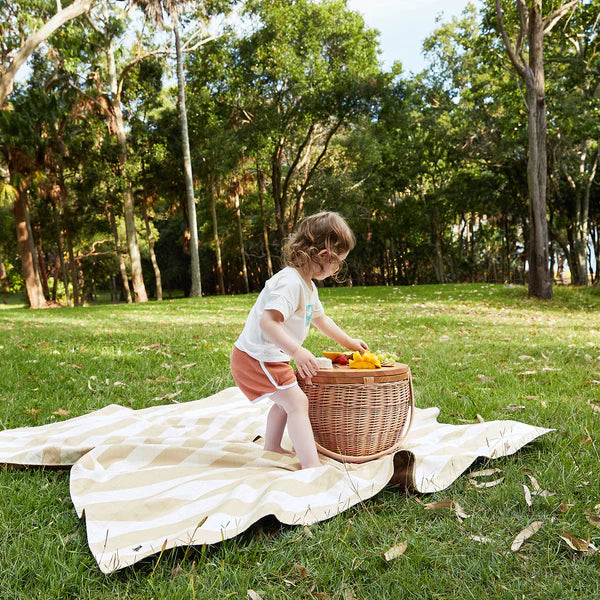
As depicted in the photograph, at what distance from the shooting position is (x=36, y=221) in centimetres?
2709

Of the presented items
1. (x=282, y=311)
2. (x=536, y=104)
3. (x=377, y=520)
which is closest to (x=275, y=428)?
(x=282, y=311)

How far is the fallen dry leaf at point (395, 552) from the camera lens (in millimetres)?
1937

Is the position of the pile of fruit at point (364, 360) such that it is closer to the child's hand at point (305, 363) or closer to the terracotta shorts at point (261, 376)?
the child's hand at point (305, 363)

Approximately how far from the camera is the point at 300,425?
276 centimetres

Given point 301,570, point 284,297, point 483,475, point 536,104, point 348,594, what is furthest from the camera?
point 536,104

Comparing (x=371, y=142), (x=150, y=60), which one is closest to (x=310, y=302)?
(x=371, y=142)

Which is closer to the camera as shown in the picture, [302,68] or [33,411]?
[33,411]

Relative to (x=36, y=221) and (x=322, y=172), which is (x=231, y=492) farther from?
(x=36, y=221)

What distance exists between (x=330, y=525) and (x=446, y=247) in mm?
30194

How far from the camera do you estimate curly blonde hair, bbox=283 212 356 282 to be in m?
3.03

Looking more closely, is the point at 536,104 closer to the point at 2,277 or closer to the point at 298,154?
the point at 298,154

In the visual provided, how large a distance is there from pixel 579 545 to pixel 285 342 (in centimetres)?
161

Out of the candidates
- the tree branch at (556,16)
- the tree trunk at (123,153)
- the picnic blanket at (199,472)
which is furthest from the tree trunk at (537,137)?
the tree trunk at (123,153)

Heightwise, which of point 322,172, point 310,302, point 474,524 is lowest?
point 474,524
